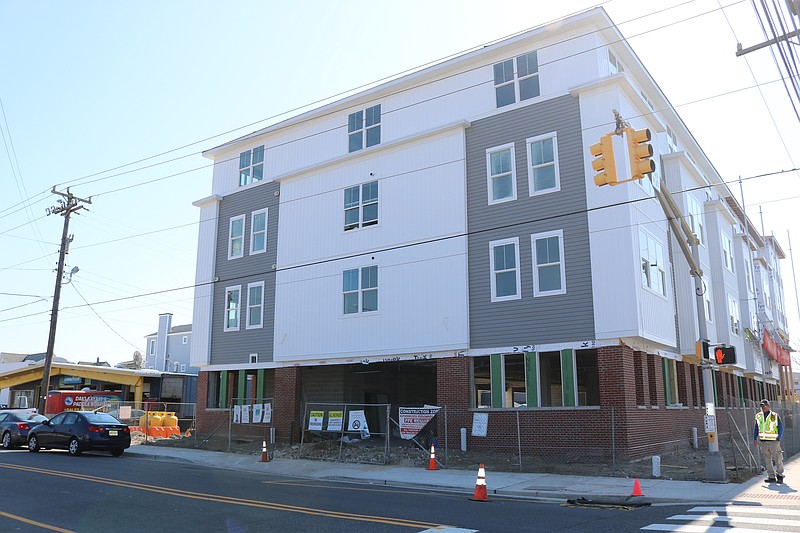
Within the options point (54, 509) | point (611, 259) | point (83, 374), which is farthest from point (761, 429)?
point (83, 374)

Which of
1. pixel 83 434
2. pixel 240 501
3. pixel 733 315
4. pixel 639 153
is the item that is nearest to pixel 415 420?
pixel 240 501

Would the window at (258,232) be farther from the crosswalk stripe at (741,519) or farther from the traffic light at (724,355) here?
the crosswalk stripe at (741,519)

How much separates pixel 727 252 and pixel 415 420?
847 inches

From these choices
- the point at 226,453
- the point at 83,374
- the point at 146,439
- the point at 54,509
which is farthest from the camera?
the point at 83,374

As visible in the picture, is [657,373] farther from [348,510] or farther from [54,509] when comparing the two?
[54,509]

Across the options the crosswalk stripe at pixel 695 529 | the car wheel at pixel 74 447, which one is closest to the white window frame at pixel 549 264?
the crosswalk stripe at pixel 695 529

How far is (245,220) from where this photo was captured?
100 ft

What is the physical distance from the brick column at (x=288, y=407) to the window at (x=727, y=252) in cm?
2138

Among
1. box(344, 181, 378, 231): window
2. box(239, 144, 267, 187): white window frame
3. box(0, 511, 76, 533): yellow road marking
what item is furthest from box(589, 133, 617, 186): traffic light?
box(239, 144, 267, 187): white window frame

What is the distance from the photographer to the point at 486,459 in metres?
20.6

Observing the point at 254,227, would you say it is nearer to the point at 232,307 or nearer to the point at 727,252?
the point at 232,307

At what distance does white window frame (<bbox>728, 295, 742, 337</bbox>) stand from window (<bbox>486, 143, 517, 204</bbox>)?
51.7ft

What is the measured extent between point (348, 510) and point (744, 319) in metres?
31.0

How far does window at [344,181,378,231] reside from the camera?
2614cm
